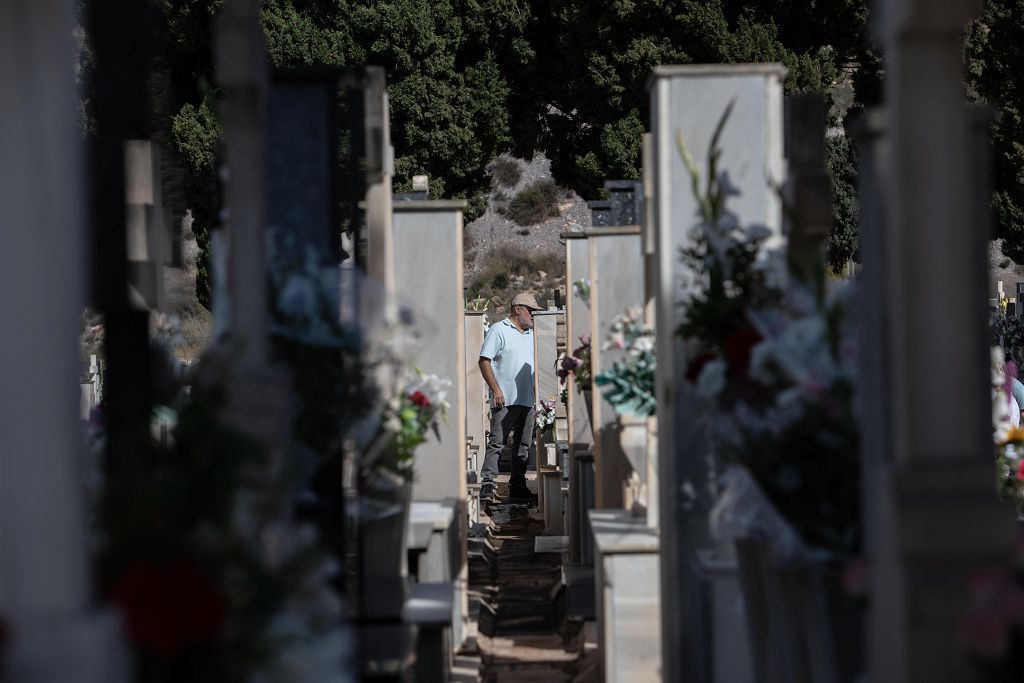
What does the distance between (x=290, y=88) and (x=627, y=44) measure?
63.4 ft

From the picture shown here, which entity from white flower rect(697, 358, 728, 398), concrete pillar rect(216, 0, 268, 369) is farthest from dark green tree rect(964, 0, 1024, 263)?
concrete pillar rect(216, 0, 268, 369)

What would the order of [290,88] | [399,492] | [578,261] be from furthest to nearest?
[578,261], [399,492], [290,88]

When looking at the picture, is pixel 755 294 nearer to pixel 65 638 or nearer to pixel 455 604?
pixel 65 638

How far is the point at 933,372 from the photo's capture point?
2.72 meters

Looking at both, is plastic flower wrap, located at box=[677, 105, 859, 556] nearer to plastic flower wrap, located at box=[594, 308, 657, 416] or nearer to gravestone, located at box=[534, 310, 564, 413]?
plastic flower wrap, located at box=[594, 308, 657, 416]

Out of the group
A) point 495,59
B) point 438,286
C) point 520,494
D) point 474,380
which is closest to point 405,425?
point 438,286

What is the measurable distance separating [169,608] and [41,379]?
1.51 feet

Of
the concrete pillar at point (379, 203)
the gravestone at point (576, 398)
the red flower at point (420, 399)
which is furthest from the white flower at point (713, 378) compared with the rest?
the gravestone at point (576, 398)

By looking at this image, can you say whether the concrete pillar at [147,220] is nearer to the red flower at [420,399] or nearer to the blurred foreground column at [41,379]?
the red flower at [420,399]

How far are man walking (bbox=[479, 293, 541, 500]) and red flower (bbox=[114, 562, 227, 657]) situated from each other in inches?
434

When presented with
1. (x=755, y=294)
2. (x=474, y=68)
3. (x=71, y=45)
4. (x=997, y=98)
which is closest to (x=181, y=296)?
(x=755, y=294)

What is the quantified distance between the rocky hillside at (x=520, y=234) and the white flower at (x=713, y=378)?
138ft

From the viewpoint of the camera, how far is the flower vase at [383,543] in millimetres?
5379

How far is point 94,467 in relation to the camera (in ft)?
12.2
